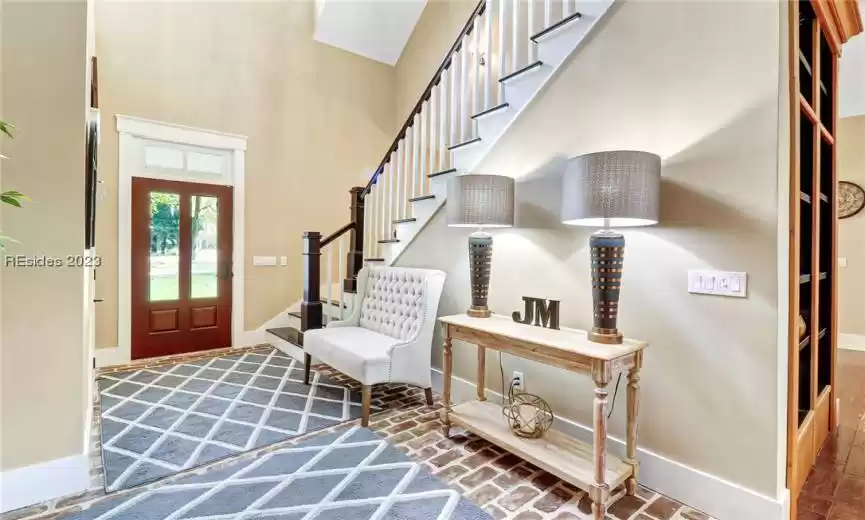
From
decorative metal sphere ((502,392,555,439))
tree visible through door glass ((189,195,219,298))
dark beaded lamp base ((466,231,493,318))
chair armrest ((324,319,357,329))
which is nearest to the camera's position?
decorative metal sphere ((502,392,555,439))

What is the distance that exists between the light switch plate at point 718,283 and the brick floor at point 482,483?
40.1 inches

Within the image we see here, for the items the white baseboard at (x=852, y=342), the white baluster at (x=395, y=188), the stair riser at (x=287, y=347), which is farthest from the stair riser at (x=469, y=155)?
the white baseboard at (x=852, y=342)

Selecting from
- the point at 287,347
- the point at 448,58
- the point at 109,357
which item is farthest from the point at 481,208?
the point at 109,357

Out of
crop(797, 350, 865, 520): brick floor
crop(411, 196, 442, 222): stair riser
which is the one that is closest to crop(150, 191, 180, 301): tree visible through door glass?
crop(411, 196, 442, 222): stair riser

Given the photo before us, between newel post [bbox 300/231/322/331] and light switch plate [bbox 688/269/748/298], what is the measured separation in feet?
10.0

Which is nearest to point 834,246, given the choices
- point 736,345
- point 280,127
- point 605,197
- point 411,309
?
point 736,345

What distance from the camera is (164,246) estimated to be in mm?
4398

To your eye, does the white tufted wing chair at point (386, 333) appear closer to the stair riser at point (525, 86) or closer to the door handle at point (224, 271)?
the stair riser at point (525, 86)

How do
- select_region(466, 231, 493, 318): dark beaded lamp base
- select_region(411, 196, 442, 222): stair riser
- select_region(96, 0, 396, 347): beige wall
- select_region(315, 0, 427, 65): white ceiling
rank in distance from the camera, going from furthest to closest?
select_region(315, 0, 427, 65): white ceiling, select_region(96, 0, 396, 347): beige wall, select_region(411, 196, 442, 222): stair riser, select_region(466, 231, 493, 318): dark beaded lamp base

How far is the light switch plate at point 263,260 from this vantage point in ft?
16.1

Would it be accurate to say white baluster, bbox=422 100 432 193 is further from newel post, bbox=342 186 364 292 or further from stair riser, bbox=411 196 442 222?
newel post, bbox=342 186 364 292

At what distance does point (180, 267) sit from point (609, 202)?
4404 mm

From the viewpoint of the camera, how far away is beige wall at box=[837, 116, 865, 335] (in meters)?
5.16

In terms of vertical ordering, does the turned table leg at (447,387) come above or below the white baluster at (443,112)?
below
